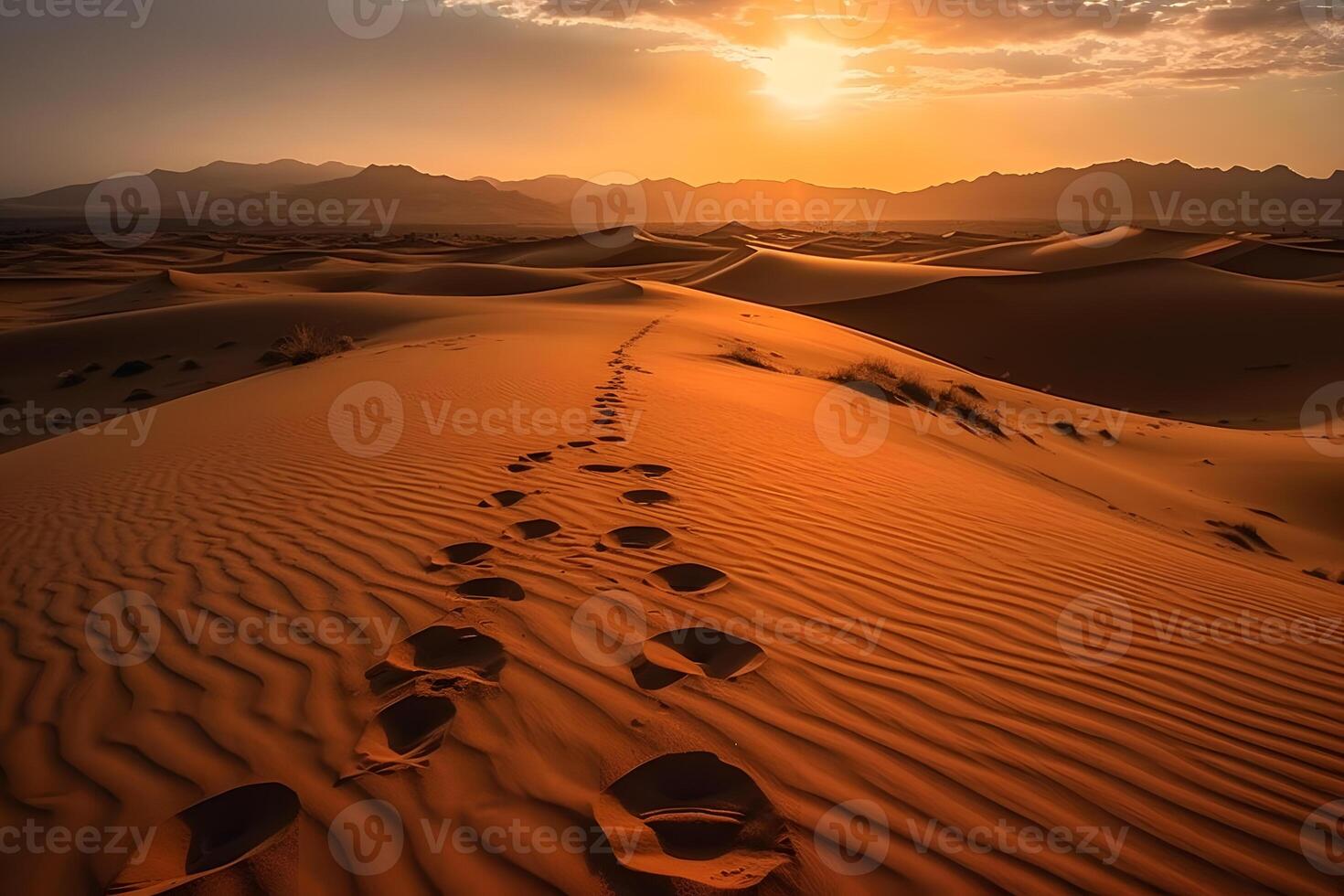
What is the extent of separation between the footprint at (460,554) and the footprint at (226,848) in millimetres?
1671

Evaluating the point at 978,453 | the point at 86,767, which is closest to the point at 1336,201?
the point at 978,453

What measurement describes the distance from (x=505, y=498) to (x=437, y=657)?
2039 mm

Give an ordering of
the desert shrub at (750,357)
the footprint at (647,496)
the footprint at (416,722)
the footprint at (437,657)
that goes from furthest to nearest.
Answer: the desert shrub at (750,357) < the footprint at (647,496) < the footprint at (437,657) < the footprint at (416,722)

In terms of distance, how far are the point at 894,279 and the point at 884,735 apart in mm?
31107

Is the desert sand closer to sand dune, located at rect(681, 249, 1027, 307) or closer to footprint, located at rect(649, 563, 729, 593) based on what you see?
footprint, located at rect(649, 563, 729, 593)

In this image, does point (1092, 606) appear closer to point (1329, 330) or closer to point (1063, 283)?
point (1329, 330)

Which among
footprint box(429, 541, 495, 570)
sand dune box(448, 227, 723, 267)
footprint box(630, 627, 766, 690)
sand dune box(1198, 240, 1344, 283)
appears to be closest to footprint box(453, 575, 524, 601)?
footprint box(429, 541, 495, 570)

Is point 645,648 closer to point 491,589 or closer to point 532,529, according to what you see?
point 491,589

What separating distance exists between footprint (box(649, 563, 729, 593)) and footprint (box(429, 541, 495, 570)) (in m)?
1.01

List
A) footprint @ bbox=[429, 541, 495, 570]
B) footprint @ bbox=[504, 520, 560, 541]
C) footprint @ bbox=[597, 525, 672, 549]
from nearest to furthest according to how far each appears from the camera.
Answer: footprint @ bbox=[429, 541, 495, 570] → footprint @ bbox=[597, 525, 672, 549] → footprint @ bbox=[504, 520, 560, 541]

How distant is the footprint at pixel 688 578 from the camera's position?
368 cm

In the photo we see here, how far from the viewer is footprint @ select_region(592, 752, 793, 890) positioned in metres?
2.03

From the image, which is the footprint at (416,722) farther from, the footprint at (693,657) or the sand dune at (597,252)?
the sand dune at (597,252)

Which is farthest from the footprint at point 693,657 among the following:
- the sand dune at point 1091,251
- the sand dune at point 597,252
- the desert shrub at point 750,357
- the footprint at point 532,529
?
the sand dune at point 597,252
